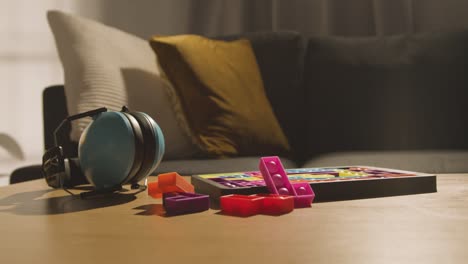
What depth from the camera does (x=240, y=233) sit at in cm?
46

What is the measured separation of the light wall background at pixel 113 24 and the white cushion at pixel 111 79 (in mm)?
961

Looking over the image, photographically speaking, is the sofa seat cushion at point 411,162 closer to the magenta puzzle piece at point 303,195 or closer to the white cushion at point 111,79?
the white cushion at point 111,79

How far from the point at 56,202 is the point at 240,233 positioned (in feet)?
1.11

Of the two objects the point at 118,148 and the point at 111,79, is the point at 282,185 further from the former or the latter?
the point at 111,79

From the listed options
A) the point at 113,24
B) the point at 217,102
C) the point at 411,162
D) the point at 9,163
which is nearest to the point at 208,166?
the point at 217,102

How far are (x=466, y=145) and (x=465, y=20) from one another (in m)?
0.92

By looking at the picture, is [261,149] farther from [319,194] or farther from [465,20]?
[465,20]

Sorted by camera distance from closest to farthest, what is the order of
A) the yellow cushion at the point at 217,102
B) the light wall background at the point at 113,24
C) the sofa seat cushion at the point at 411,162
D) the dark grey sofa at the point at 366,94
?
the sofa seat cushion at the point at 411,162
the yellow cushion at the point at 217,102
the dark grey sofa at the point at 366,94
the light wall background at the point at 113,24

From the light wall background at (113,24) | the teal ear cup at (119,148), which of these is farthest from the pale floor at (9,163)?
the teal ear cup at (119,148)

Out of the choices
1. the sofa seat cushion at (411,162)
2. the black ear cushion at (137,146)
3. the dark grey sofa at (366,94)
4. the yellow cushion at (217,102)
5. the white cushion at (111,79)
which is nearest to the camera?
the black ear cushion at (137,146)

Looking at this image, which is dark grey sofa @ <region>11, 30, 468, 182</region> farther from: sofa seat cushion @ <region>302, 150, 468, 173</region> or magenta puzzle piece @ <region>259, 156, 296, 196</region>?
magenta puzzle piece @ <region>259, 156, 296, 196</region>

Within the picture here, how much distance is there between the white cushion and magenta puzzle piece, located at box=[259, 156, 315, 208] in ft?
3.00

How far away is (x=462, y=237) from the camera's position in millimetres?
435

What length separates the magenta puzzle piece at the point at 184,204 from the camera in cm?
57
